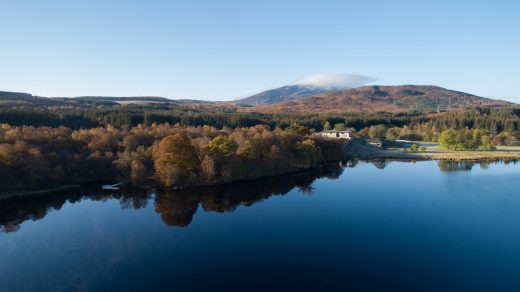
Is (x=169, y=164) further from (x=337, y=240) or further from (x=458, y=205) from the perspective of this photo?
(x=458, y=205)

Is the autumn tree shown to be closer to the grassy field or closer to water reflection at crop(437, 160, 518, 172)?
water reflection at crop(437, 160, 518, 172)

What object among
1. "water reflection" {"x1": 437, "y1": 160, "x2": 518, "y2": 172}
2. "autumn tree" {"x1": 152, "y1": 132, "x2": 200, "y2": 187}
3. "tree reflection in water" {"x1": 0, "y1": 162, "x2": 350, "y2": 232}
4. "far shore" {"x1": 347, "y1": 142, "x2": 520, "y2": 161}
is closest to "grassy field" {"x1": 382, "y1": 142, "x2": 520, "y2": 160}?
"far shore" {"x1": 347, "y1": 142, "x2": 520, "y2": 161}

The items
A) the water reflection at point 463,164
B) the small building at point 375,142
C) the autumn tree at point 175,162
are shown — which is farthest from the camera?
the small building at point 375,142

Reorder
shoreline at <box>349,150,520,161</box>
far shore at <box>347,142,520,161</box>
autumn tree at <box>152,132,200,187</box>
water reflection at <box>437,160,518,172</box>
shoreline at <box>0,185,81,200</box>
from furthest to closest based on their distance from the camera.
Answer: far shore at <box>347,142,520,161</box>
shoreline at <box>349,150,520,161</box>
water reflection at <box>437,160,518,172</box>
autumn tree at <box>152,132,200,187</box>
shoreline at <box>0,185,81,200</box>

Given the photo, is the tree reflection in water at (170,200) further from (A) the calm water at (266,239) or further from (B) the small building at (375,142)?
(B) the small building at (375,142)

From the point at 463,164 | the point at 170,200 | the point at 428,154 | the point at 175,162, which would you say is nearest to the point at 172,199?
the point at 170,200

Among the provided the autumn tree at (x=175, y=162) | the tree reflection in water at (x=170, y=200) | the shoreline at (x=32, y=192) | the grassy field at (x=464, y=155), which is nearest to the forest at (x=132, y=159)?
the autumn tree at (x=175, y=162)

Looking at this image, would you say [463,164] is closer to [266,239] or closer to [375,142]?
[375,142]
